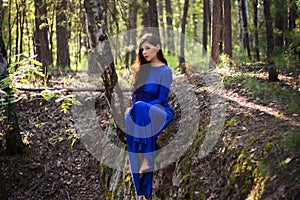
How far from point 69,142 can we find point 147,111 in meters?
4.25

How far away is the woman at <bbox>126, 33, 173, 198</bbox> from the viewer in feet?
17.5

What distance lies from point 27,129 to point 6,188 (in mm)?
1636

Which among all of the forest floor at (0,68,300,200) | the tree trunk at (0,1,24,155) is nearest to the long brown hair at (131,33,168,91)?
the forest floor at (0,68,300,200)

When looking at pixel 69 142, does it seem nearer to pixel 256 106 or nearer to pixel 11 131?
pixel 11 131

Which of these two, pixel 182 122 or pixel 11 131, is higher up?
pixel 182 122

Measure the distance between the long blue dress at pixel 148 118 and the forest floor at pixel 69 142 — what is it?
0.84 metres

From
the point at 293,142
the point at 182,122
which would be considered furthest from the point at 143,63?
the point at 293,142

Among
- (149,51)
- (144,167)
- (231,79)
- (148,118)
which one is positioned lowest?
(144,167)

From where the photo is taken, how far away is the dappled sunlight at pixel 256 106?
15.7ft

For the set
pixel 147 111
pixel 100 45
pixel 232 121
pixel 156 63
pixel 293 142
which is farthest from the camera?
pixel 100 45

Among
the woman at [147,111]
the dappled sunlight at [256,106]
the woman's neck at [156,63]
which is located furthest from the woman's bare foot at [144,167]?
the dappled sunlight at [256,106]

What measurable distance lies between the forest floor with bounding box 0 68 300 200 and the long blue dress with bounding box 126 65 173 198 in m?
0.84

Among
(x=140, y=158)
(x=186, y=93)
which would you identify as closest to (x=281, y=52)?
(x=140, y=158)

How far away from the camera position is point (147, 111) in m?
5.27
